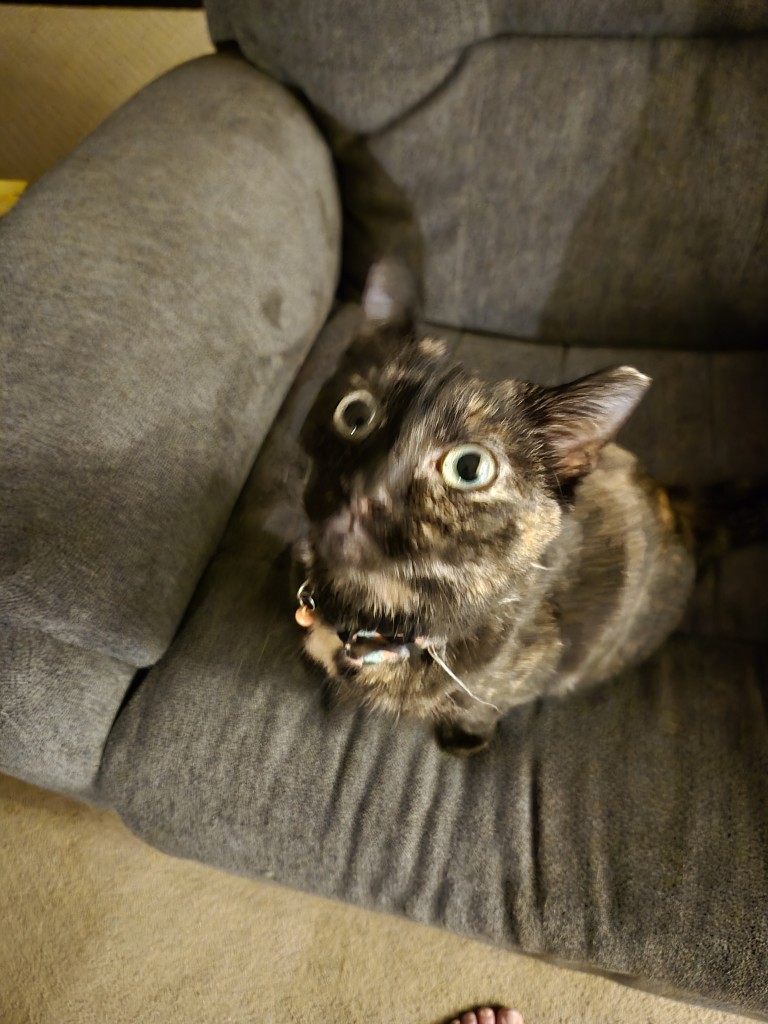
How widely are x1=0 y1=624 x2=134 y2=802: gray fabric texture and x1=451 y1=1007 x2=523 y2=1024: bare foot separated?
0.86m

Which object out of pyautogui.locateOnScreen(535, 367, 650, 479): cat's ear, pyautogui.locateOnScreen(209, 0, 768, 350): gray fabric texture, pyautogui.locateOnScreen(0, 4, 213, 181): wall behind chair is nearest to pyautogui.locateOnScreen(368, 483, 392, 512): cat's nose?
pyautogui.locateOnScreen(535, 367, 650, 479): cat's ear

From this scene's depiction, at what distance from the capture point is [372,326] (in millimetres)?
946

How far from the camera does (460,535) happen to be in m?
0.78

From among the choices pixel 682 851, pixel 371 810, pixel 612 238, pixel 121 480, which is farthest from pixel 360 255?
pixel 682 851

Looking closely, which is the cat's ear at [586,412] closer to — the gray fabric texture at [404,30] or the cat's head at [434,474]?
the cat's head at [434,474]

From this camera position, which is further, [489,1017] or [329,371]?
[329,371]

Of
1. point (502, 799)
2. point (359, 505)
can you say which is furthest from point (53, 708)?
point (502, 799)

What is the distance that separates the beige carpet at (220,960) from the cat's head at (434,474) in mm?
859

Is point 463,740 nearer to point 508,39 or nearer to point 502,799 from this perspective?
point 502,799

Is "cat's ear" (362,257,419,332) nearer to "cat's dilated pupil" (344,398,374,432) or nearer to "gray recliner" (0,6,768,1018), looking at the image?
"cat's dilated pupil" (344,398,374,432)

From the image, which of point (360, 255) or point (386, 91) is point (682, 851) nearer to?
point (360, 255)

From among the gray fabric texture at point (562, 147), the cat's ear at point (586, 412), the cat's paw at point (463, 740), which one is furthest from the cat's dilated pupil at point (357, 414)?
the gray fabric texture at point (562, 147)

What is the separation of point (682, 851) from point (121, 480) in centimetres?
105

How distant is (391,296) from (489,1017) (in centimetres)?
138
